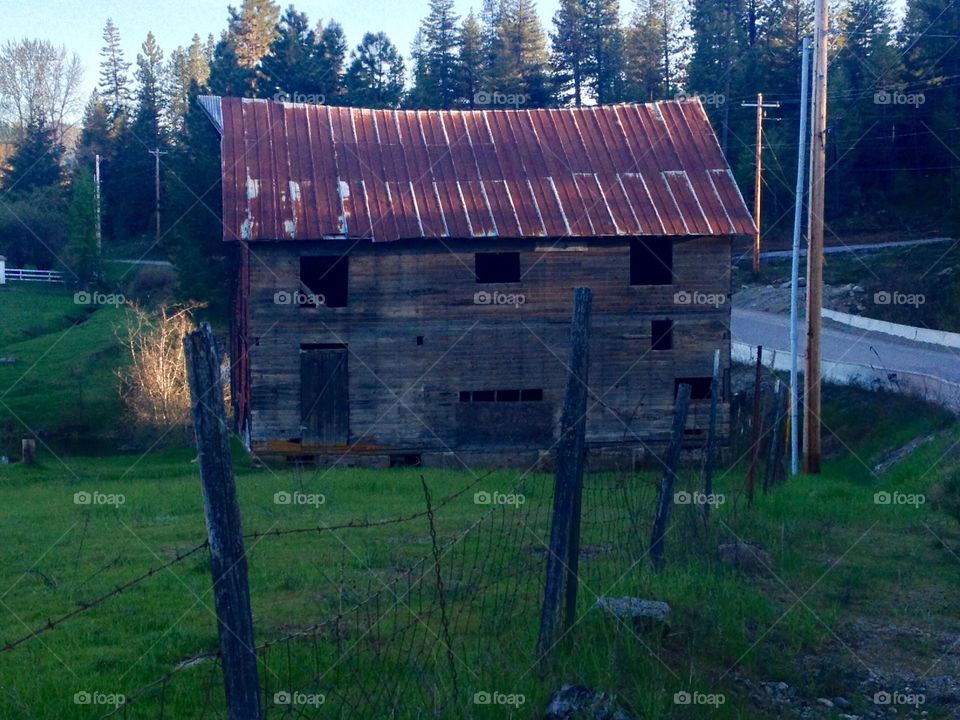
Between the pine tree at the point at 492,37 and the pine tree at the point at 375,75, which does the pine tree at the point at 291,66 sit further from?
the pine tree at the point at 492,37

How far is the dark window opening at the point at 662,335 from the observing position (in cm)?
2459

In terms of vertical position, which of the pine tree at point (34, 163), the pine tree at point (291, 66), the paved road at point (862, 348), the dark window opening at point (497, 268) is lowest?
the paved road at point (862, 348)

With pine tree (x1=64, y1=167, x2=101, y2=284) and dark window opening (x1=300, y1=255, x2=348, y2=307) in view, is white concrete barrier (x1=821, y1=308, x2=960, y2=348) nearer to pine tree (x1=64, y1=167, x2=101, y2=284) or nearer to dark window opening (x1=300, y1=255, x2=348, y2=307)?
dark window opening (x1=300, y1=255, x2=348, y2=307)

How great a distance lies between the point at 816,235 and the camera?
19.9 metres

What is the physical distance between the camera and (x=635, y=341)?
24438mm

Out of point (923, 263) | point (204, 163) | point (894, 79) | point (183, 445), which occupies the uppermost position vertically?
point (894, 79)

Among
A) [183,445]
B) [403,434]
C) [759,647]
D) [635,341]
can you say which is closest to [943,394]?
[635,341]

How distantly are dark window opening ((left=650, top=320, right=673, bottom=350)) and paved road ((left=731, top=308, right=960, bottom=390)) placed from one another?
5.64m

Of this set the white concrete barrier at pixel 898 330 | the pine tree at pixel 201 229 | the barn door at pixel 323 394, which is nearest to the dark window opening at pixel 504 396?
the barn door at pixel 323 394

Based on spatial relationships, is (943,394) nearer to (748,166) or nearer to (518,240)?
(518,240)

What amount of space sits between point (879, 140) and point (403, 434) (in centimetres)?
4117

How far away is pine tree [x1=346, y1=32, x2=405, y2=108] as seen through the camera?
5334 centimetres

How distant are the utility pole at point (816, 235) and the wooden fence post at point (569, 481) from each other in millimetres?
13512

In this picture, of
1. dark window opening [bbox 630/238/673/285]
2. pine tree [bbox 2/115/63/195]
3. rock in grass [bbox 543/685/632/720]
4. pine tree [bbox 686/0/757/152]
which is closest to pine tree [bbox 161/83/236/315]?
dark window opening [bbox 630/238/673/285]
